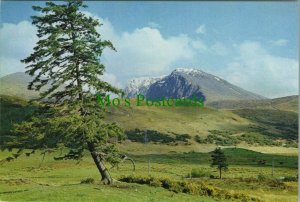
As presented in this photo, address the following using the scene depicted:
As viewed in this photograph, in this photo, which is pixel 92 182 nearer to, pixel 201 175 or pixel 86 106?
pixel 86 106

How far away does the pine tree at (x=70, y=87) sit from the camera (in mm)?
19359

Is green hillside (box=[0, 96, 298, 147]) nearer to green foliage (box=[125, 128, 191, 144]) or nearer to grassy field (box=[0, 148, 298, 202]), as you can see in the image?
green foliage (box=[125, 128, 191, 144])

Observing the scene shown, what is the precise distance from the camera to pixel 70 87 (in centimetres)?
2009

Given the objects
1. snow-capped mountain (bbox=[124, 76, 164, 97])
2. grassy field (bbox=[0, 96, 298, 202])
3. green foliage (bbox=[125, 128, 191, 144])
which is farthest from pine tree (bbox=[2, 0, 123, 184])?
green foliage (bbox=[125, 128, 191, 144])

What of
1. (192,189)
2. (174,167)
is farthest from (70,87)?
(174,167)

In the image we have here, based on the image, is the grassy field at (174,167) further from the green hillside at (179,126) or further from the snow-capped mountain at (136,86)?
the snow-capped mountain at (136,86)

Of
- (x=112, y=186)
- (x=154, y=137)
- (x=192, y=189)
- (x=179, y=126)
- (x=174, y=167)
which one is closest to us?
(x=112, y=186)

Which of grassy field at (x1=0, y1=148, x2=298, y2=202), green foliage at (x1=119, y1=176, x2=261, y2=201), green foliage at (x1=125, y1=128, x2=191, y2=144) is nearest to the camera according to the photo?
grassy field at (x1=0, y1=148, x2=298, y2=202)

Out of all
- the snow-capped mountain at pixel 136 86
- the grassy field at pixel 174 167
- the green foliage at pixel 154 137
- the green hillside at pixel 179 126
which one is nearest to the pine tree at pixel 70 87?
the grassy field at pixel 174 167

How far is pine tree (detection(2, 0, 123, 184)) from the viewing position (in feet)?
63.5

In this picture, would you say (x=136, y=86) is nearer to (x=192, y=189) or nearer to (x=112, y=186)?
(x=192, y=189)

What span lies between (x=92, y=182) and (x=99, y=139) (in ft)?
6.93

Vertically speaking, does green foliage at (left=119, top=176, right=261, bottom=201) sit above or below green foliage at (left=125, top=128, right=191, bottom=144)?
below

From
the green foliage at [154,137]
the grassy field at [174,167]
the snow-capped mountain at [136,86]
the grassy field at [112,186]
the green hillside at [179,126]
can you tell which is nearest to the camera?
the grassy field at [112,186]
